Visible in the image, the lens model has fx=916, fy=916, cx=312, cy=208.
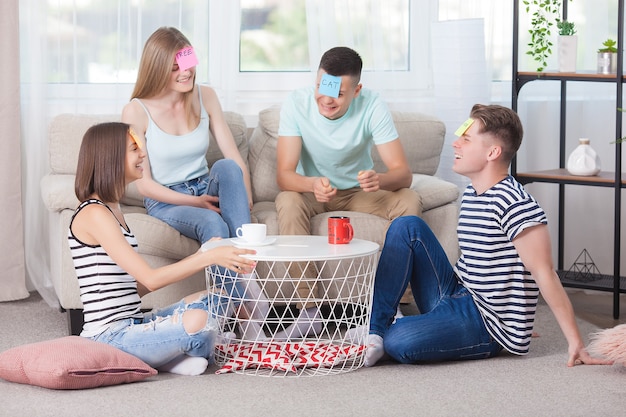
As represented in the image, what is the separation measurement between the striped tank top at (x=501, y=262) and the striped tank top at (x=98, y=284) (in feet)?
3.31

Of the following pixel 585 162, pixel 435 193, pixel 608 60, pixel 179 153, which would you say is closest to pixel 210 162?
pixel 179 153

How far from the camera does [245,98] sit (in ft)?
13.7

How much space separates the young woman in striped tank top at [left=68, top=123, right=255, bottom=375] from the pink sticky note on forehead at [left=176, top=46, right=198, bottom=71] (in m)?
0.67

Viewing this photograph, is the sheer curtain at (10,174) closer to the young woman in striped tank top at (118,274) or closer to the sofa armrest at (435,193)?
the young woman in striped tank top at (118,274)

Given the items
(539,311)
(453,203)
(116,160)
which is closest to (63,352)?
(116,160)

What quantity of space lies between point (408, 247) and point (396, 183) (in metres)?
0.59

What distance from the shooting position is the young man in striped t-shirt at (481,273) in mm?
2598

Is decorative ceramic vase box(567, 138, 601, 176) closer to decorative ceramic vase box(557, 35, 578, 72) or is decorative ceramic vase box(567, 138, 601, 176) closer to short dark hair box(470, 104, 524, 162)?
decorative ceramic vase box(557, 35, 578, 72)

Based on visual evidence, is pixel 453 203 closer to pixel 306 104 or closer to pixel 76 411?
pixel 306 104

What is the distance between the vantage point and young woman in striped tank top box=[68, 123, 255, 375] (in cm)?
249

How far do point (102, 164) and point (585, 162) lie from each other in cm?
194

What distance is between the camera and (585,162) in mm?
3580

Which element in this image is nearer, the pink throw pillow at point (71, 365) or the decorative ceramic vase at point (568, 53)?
the pink throw pillow at point (71, 365)

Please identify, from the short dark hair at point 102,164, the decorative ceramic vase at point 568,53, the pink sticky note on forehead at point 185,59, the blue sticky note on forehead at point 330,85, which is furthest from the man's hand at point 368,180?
the decorative ceramic vase at point 568,53
